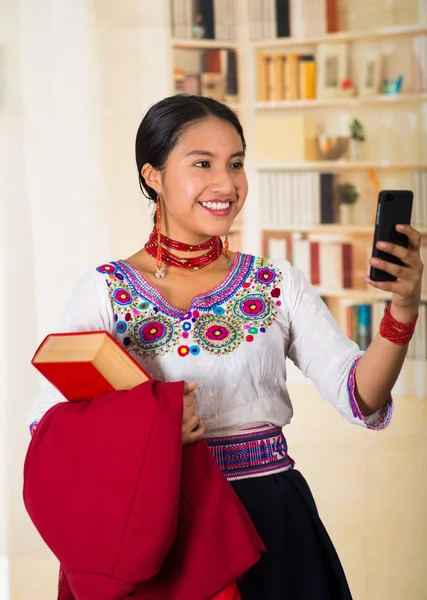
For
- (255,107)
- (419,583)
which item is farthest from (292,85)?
(419,583)

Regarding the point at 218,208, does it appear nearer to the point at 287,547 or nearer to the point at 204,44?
the point at 287,547

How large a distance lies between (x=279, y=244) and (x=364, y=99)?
2.67 feet

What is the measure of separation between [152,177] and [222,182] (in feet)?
0.59

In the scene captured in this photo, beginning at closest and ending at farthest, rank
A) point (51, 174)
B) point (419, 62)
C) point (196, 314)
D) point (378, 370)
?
point (378, 370) < point (196, 314) < point (51, 174) < point (419, 62)

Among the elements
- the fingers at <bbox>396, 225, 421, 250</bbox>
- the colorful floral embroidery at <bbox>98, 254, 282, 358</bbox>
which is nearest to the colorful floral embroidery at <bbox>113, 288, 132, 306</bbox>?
the colorful floral embroidery at <bbox>98, 254, 282, 358</bbox>

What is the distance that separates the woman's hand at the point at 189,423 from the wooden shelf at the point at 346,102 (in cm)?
296

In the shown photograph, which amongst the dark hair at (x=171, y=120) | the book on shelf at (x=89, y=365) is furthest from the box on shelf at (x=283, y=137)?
the book on shelf at (x=89, y=365)

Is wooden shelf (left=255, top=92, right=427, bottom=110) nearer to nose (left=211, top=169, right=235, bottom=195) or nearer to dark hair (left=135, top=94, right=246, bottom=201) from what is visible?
dark hair (left=135, top=94, right=246, bottom=201)

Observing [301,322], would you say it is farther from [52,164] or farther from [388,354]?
[52,164]

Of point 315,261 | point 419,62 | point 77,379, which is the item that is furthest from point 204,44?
point 77,379

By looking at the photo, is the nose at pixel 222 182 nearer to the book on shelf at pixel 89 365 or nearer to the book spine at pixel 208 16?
the book on shelf at pixel 89 365

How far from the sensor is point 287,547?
1519 mm

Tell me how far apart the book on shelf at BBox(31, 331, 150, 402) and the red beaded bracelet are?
39 cm

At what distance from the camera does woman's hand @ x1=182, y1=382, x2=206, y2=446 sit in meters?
1.35
